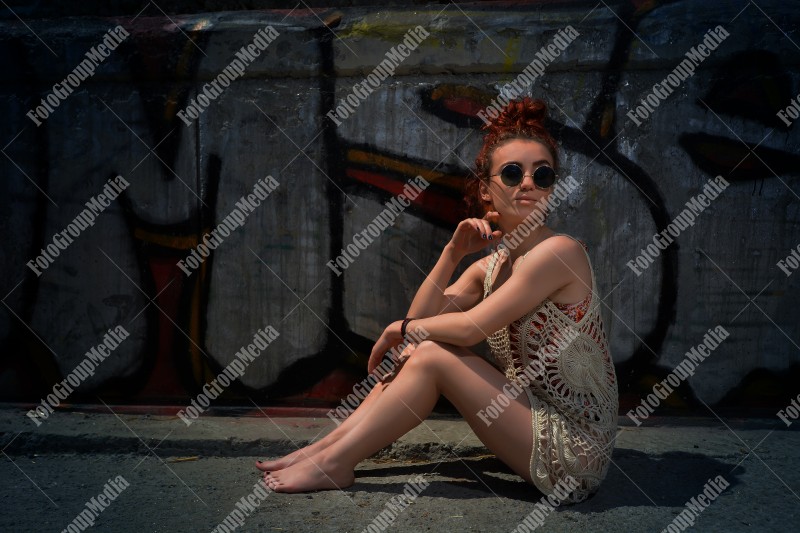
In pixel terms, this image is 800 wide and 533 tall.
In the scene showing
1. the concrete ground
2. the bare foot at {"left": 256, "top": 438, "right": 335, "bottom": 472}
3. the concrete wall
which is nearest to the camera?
the concrete ground

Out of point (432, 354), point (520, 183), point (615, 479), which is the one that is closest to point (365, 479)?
point (432, 354)

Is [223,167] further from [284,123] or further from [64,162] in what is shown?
[64,162]

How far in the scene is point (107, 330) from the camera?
3.95 metres

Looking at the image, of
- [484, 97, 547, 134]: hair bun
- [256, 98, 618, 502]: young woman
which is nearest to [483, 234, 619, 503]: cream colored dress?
[256, 98, 618, 502]: young woman

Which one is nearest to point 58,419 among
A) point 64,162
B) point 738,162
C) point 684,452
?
point 64,162

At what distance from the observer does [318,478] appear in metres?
2.81

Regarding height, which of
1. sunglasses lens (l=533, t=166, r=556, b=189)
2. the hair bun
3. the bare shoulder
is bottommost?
the bare shoulder

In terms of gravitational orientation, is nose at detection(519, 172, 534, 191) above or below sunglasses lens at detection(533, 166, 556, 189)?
below

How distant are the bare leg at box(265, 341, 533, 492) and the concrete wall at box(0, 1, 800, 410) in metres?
1.07

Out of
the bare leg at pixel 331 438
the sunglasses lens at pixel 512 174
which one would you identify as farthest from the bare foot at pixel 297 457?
the sunglasses lens at pixel 512 174

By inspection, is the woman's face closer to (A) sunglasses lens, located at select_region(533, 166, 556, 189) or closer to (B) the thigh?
(A) sunglasses lens, located at select_region(533, 166, 556, 189)

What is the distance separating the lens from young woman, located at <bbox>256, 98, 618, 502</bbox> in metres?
2.67

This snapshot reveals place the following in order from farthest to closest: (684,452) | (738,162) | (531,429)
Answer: (738,162) → (684,452) → (531,429)

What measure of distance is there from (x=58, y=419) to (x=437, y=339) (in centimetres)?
229
